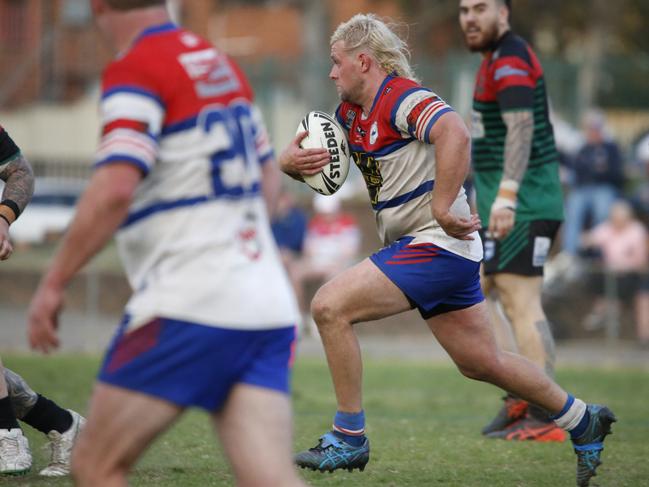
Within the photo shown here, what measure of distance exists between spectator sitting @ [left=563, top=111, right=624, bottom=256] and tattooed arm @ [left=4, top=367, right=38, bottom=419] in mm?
12255

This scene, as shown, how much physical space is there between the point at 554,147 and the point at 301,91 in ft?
49.4

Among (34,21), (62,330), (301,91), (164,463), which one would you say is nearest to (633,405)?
(164,463)

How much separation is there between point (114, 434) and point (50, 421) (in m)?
2.55

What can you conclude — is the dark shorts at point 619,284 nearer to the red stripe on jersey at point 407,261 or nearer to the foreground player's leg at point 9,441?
the red stripe on jersey at point 407,261

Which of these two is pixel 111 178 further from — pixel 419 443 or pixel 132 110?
pixel 419 443

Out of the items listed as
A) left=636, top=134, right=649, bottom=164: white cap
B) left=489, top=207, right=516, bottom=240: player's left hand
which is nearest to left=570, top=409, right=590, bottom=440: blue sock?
left=489, top=207, right=516, bottom=240: player's left hand

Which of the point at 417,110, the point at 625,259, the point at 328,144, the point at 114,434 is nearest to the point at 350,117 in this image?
the point at 328,144

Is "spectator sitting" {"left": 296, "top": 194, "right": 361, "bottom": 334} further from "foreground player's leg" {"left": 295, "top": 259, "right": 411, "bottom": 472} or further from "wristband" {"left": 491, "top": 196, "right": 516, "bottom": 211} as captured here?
"foreground player's leg" {"left": 295, "top": 259, "right": 411, "bottom": 472}

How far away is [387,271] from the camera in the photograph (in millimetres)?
5914

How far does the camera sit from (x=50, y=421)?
6.10 metres

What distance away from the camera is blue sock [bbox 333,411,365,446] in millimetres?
6020

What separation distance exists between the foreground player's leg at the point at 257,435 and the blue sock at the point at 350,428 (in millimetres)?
2159

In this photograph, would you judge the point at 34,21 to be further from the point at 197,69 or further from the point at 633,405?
the point at 197,69

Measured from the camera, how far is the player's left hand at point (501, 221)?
282 inches
